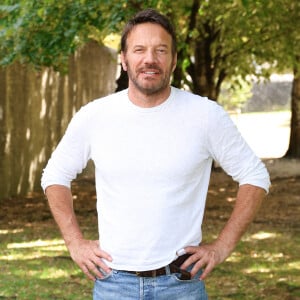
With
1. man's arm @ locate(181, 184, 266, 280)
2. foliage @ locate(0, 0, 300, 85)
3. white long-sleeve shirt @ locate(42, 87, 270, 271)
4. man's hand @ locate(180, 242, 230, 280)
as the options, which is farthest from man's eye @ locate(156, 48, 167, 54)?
foliage @ locate(0, 0, 300, 85)

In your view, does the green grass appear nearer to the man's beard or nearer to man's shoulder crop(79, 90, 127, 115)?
man's shoulder crop(79, 90, 127, 115)

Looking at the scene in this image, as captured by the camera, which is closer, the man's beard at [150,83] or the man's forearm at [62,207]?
the man's beard at [150,83]

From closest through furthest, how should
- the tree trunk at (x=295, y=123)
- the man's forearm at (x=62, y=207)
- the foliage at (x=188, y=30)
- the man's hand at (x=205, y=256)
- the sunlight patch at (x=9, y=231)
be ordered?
the man's hand at (x=205, y=256), the man's forearm at (x=62, y=207), the foliage at (x=188, y=30), the sunlight patch at (x=9, y=231), the tree trunk at (x=295, y=123)

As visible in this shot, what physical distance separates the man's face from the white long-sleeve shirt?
0.07 meters

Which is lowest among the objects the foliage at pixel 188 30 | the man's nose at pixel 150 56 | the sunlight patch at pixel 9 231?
the sunlight patch at pixel 9 231

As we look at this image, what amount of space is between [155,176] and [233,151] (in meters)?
0.31

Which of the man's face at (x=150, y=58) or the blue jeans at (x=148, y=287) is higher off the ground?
the man's face at (x=150, y=58)

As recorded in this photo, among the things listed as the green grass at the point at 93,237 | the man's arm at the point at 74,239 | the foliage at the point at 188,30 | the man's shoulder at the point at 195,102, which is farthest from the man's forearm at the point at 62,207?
the foliage at the point at 188,30

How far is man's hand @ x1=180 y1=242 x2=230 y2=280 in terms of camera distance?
2910 millimetres

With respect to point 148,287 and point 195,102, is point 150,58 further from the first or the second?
point 148,287

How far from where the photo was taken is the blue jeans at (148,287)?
294 cm

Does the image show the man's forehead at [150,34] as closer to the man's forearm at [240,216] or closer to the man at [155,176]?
the man at [155,176]

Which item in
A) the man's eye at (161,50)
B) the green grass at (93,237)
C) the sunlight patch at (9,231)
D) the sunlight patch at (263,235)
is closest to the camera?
the man's eye at (161,50)

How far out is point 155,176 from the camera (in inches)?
115
